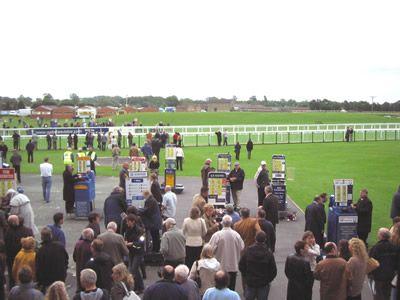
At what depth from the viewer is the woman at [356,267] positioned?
30.0ft

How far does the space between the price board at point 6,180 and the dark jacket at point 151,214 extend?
21.6 feet

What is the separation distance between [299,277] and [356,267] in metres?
1.04

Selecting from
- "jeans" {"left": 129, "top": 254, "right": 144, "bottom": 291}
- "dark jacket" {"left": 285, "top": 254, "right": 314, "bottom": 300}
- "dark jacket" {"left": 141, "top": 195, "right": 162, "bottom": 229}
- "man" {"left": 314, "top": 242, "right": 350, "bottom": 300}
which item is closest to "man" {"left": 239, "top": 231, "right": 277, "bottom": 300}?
"dark jacket" {"left": 285, "top": 254, "right": 314, "bottom": 300}

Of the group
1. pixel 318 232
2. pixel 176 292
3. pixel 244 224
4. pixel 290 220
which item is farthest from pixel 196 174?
pixel 176 292

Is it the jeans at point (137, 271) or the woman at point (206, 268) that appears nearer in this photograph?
the woman at point (206, 268)

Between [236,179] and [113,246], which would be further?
[236,179]

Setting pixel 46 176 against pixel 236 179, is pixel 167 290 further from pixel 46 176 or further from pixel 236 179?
pixel 46 176

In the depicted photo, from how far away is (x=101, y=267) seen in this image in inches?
347

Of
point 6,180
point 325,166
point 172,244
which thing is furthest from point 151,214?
point 325,166

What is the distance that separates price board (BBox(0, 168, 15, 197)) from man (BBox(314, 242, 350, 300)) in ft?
39.2

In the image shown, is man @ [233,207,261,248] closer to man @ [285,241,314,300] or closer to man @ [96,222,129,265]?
man @ [285,241,314,300]

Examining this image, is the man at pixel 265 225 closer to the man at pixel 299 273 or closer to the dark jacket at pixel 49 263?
the man at pixel 299 273

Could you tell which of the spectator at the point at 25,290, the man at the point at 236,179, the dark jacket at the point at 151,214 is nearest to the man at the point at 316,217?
the dark jacket at the point at 151,214

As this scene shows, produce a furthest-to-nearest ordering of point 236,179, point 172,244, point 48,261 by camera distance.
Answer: point 236,179 → point 172,244 → point 48,261
